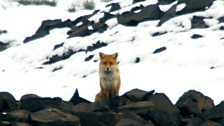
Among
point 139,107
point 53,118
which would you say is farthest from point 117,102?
point 53,118

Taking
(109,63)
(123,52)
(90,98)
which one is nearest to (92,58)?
(123,52)

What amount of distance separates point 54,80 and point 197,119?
6568 millimetres

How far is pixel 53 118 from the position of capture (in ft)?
29.5

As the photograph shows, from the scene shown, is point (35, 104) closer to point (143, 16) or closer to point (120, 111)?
point (120, 111)

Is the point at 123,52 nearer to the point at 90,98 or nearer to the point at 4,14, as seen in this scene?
the point at 90,98

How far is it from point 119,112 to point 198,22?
284 inches

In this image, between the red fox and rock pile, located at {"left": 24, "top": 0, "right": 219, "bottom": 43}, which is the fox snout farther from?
rock pile, located at {"left": 24, "top": 0, "right": 219, "bottom": 43}

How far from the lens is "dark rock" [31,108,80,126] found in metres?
8.92

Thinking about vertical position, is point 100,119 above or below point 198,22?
above

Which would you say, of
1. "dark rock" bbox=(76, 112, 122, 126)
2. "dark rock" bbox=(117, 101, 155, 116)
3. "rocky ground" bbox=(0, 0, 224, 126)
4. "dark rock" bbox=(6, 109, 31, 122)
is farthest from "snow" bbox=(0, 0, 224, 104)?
"dark rock" bbox=(6, 109, 31, 122)

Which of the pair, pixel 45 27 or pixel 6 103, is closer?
pixel 6 103

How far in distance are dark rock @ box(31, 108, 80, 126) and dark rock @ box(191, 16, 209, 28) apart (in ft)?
24.9

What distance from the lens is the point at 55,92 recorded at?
13.4m

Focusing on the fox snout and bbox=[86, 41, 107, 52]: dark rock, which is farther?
bbox=[86, 41, 107, 52]: dark rock
